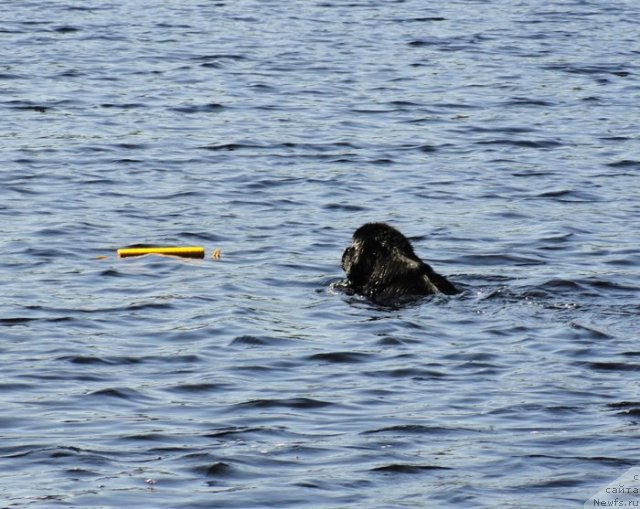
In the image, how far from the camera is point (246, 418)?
1061 cm

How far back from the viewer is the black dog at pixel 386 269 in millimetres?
14094

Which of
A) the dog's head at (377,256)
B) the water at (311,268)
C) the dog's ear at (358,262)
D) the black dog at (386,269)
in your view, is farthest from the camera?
the dog's ear at (358,262)

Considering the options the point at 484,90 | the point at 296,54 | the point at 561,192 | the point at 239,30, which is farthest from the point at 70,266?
the point at 239,30

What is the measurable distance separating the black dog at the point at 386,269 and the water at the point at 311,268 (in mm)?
220

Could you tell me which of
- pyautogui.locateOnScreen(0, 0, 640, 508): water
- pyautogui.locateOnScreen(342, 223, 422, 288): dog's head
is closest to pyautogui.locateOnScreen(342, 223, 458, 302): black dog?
pyautogui.locateOnScreen(342, 223, 422, 288): dog's head

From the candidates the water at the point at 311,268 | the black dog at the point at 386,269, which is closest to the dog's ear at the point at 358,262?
the black dog at the point at 386,269

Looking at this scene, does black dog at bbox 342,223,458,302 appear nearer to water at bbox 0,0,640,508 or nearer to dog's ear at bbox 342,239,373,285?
dog's ear at bbox 342,239,373,285

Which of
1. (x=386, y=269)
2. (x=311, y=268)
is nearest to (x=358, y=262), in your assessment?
(x=386, y=269)

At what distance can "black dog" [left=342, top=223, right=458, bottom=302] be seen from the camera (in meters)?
14.1

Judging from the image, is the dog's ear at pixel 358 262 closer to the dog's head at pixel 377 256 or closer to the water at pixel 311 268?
the dog's head at pixel 377 256

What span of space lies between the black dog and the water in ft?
0.72

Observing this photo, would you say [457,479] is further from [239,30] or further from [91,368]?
[239,30]

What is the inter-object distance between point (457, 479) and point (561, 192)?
10.6 metres

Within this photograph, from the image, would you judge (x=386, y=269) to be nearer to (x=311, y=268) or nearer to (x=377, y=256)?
(x=377, y=256)
